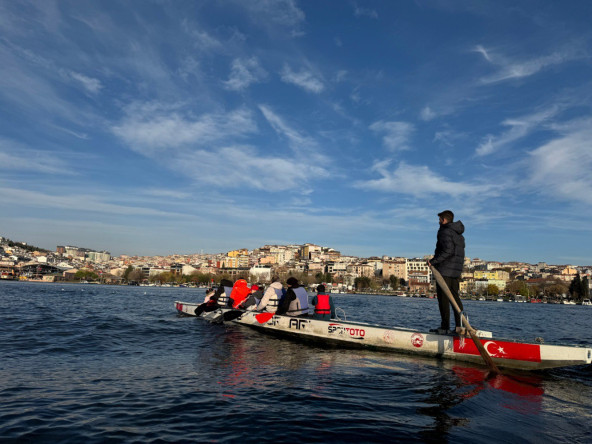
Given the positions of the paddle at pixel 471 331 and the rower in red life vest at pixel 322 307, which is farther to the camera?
the rower in red life vest at pixel 322 307

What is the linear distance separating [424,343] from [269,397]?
487cm

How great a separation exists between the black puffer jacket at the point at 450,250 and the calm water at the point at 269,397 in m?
2.15

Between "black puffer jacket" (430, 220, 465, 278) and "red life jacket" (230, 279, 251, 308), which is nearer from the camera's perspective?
"black puffer jacket" (430, 220, 465, 278)

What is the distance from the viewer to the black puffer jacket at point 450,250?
29.2 feet

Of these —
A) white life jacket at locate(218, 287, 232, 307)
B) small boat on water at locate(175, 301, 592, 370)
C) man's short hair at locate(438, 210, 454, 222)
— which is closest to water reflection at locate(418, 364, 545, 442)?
small boat on water at locate(175, 301, 592, 370)

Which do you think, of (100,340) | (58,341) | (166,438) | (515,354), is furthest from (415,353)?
(58,341)

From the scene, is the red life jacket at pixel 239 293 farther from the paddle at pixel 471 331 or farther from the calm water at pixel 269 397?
the paddle at pixel 471 331

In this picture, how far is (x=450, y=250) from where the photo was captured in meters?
8.87

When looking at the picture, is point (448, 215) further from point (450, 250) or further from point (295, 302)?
point (295, 302)

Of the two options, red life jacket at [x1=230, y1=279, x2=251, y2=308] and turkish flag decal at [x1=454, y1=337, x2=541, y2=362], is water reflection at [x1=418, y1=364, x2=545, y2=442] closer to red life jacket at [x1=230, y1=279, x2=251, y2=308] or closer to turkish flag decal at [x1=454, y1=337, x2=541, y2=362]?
turkish flag decal at [x1=454, y1=337, x2=541, y2=362]

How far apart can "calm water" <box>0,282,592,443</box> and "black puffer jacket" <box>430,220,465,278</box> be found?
2.15 m

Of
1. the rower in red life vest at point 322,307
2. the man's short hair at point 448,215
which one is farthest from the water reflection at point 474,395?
the rower in red life vest at point 322,307

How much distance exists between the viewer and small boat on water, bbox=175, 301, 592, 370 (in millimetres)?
8414

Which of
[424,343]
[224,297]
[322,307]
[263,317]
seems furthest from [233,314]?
[424,343]
